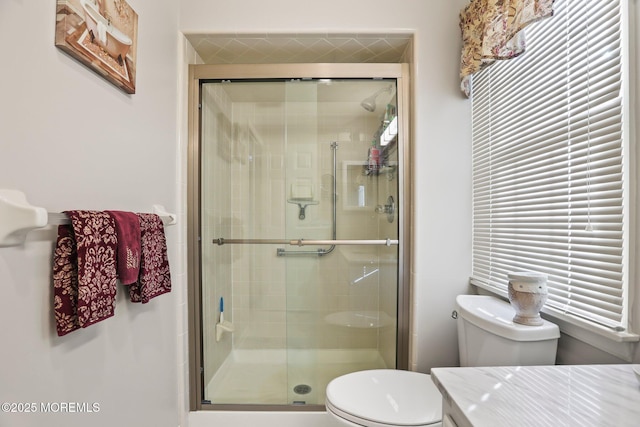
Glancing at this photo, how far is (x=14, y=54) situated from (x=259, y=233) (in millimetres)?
1303

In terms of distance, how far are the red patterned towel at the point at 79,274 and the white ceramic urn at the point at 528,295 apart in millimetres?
1232

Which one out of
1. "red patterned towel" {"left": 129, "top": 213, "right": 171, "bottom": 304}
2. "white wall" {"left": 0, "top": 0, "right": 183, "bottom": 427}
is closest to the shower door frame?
"white wall" {"left": 0, "top": 0, "right": 183, "bottom": 427}

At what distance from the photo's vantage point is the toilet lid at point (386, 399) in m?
1.12

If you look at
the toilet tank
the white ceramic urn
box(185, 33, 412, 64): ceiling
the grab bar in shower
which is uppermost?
box(185, 33, 412, 64): ceiling

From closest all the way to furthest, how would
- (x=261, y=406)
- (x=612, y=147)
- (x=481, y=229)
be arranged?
(x=612, y=147) → (x=481, y=229) → (x=261, y=406)

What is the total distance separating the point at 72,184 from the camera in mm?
932

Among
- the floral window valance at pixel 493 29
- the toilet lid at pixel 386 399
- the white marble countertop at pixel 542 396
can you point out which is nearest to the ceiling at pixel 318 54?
the floral window valance at pixel 493 29

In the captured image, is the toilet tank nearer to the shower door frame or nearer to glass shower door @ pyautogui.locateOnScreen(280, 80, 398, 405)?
the shower door frame

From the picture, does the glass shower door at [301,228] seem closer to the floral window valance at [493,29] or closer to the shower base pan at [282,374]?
the shower base pan at [282,374]

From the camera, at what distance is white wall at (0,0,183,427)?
0.76 metres

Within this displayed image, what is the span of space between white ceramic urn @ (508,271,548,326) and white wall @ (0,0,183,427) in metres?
1.33

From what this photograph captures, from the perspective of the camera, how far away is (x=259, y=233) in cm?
192

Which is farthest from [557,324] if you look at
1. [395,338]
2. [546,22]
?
[546,22]

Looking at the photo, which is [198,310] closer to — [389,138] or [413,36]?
[389,138]
